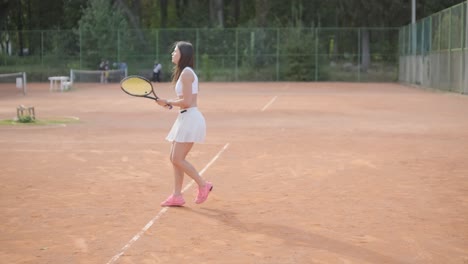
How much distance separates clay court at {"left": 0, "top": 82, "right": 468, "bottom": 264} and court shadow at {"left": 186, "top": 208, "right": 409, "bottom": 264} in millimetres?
10

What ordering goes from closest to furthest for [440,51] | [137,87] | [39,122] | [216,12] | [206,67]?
[137,87] → [39,122] → [440,51] → [206,67] → [216,12]

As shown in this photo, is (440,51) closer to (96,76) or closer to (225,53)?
(225,53)

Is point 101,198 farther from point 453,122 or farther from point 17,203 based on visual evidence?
point 453,122

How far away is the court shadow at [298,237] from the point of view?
19.4 feet

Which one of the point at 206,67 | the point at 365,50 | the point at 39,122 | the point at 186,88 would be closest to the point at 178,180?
the point at 186,88

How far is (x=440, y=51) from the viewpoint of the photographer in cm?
3161

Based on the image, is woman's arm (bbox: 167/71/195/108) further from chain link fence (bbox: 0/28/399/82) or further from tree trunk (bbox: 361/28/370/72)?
tree trunk (bbox: 361/28/370/72)

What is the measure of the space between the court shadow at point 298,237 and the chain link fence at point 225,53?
37003 mm

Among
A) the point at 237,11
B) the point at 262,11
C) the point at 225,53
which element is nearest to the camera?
the point at 225,53

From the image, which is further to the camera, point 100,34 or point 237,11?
point 237,11

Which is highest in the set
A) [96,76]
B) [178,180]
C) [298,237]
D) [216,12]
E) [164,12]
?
[164,12]

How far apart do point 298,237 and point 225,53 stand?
39.1 m

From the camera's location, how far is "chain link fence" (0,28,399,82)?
1740 inches

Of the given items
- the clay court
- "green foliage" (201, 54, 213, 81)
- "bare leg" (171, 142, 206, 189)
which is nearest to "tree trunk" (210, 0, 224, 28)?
"green foliage" (201, 54, 213, 81)
